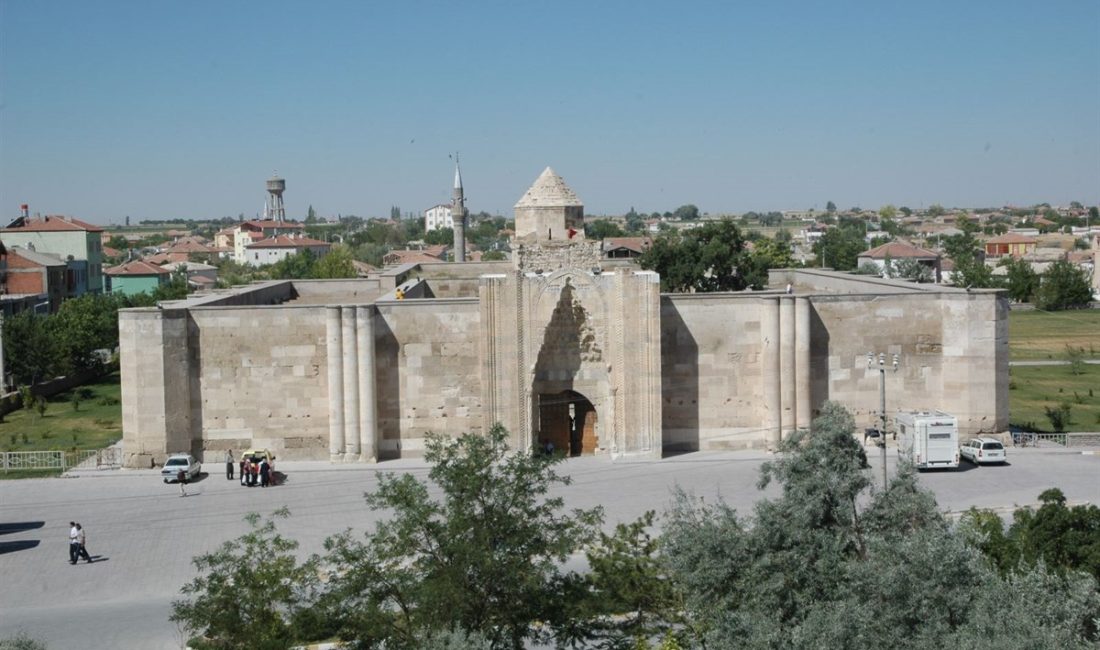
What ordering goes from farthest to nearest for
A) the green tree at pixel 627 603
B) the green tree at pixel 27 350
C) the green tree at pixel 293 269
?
the green tree at pixel 293 269
the green tree at pixel 27 350
the green tree at pixel 627 603

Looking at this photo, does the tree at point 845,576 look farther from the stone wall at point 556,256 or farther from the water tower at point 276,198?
the water tower at point 276,198

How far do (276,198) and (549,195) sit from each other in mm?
133506

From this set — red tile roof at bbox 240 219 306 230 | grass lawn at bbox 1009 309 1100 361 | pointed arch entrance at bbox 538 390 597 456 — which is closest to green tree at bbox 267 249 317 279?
grass lawn at bbox 1009 309 1100 361

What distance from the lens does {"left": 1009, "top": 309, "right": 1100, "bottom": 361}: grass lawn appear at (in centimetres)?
5794

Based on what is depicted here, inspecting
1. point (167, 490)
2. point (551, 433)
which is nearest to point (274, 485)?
point (167, 490)

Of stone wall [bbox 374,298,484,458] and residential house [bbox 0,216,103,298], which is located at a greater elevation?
residential house [bbox 0,216,103,298]

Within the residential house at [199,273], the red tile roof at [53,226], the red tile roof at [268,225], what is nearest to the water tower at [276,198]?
the red tile roof at [268,225]

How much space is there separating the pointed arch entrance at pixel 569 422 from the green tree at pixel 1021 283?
6382 centimetres

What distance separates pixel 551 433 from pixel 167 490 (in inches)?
352

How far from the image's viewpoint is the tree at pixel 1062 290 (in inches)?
3265

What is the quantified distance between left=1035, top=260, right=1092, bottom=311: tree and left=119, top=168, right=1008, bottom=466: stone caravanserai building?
55924mm

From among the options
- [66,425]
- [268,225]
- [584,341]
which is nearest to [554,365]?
[584,341]

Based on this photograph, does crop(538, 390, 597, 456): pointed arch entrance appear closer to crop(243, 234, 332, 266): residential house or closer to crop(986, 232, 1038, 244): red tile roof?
crop(243, 234, 332, 266): residential house

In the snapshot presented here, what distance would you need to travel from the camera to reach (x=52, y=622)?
64.7 ft
